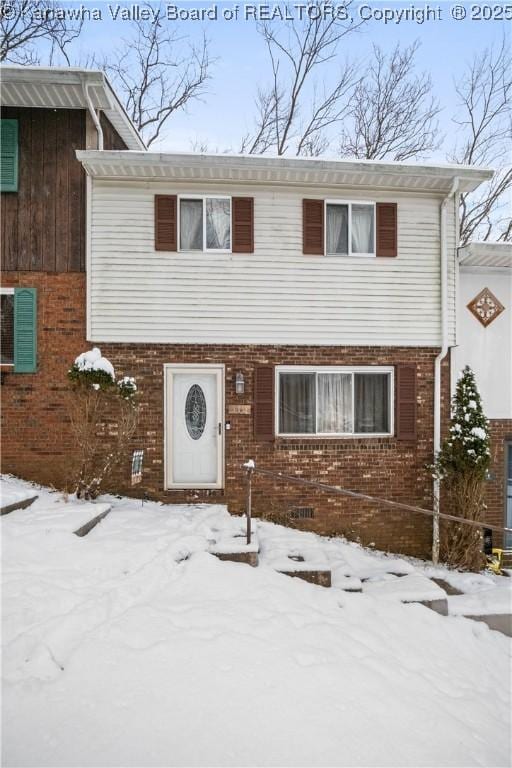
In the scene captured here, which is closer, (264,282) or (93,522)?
(93,522)

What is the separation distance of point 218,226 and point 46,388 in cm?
358

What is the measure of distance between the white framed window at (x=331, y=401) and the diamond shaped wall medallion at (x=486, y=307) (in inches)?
70.6

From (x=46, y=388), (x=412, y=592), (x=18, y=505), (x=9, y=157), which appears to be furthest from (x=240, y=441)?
(x=9, y=157)

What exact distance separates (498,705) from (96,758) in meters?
3.02

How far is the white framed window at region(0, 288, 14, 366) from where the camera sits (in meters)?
7.07

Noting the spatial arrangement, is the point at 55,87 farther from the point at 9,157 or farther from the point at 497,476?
the point at 497,476

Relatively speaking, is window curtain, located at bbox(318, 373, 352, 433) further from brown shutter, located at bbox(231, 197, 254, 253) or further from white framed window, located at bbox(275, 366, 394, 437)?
brown shutter, located at bbox(231, 197, 254, 253)

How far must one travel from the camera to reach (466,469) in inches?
267

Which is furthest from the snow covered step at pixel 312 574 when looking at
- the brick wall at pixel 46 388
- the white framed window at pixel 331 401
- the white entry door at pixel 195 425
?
the brick wall at pixel 46 388

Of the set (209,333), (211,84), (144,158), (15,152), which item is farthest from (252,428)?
(211,84)

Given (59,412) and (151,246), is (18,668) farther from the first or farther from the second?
(151,246)

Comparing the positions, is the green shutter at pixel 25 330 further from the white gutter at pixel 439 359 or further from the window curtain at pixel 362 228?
the white gutter at pixel 439 359

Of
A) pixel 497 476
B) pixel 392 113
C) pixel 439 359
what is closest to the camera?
pixel 439 359

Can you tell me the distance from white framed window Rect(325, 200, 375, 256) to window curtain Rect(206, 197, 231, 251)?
5.11 feet
